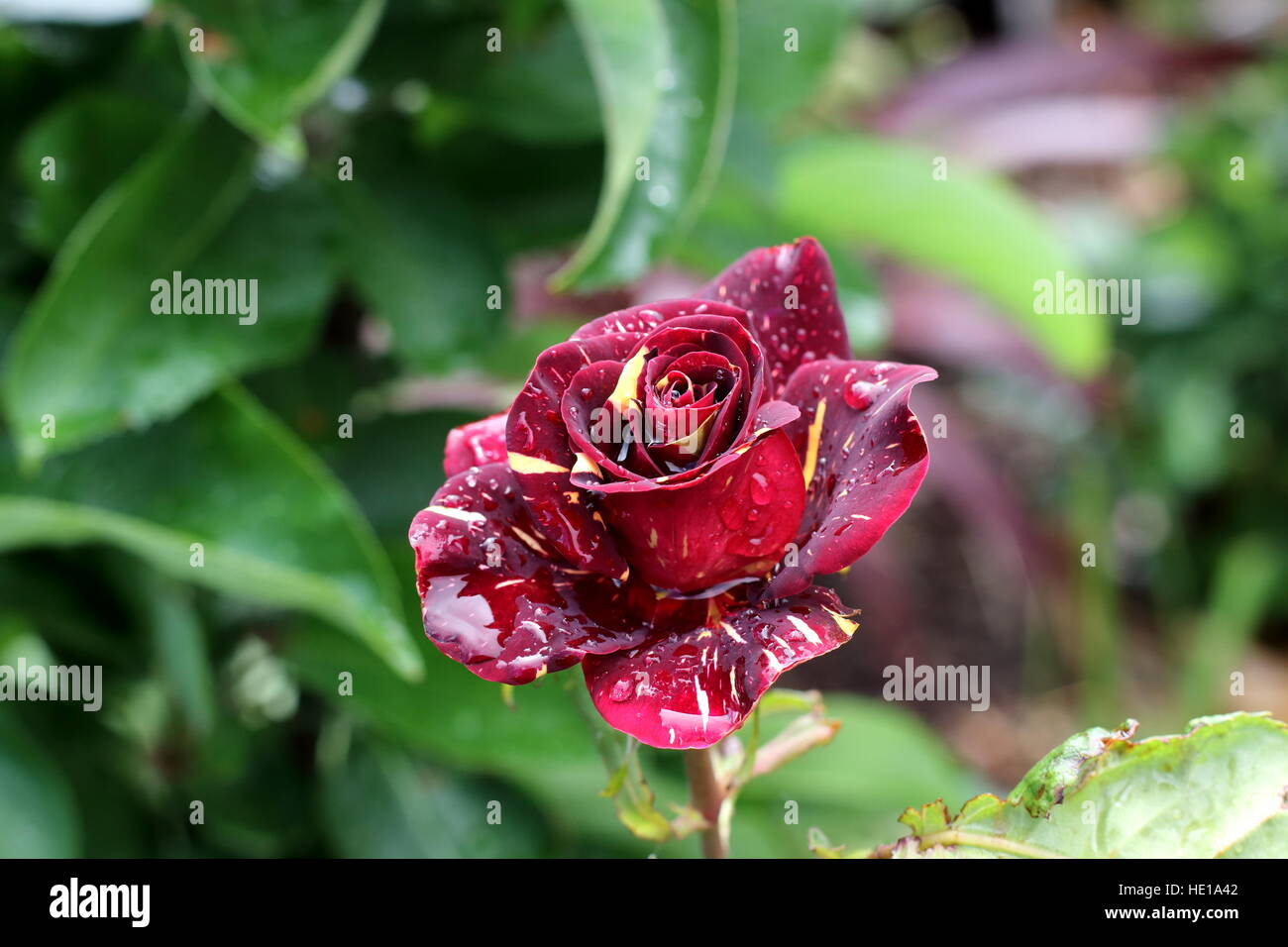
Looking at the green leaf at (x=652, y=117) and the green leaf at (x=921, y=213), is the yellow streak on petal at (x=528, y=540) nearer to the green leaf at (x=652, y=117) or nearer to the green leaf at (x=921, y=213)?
the green leaf at (x=652, y=117)

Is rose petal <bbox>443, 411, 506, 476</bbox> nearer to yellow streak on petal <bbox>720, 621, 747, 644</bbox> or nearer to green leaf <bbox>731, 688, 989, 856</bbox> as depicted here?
yellow streak on petal <bbox>720, 621, 747, 644</bbox>

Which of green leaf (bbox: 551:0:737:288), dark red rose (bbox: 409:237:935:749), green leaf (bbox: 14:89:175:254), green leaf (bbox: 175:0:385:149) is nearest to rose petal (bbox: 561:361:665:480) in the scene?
dark red rose (bbox: 409:237:935:749)

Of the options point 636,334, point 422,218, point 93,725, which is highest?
point 422,218

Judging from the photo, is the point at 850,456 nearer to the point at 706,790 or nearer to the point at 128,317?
the point at 706,790

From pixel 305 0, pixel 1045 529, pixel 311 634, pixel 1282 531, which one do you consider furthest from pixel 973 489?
pixel 305 0

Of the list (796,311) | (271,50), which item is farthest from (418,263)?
(796,311)

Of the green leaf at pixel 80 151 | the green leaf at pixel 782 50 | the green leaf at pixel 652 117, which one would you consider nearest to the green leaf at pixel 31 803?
the green leaf at pixel 80 151
